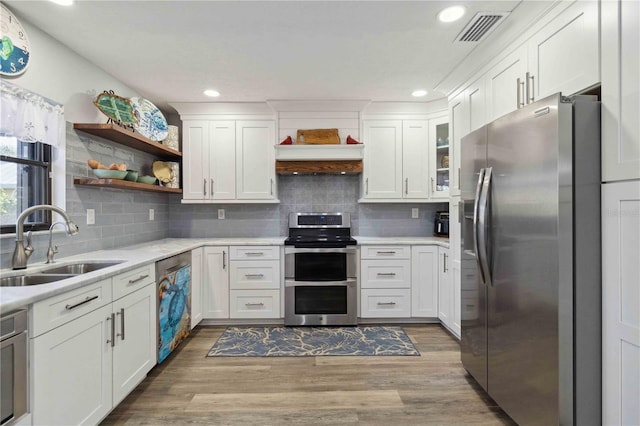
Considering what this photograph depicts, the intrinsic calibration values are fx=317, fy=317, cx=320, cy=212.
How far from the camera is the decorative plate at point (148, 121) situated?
282 centimetres

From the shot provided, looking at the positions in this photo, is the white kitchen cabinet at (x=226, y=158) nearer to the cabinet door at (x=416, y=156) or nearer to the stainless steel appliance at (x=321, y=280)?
the stainless steel appliance at (x=321, y=280)

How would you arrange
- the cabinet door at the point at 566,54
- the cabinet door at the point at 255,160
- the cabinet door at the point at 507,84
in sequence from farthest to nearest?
the cabinet door at the point at 255,160 → the cabinet door at the point at 507,84 → the cabinet door at the point at 566,54

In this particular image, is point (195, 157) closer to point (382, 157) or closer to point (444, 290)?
point (382, 157)

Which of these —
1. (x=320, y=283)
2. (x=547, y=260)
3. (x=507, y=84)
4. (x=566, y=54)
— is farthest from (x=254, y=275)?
(x=566, y=54)

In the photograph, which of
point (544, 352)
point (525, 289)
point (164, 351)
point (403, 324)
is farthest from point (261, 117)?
point (544, 352)

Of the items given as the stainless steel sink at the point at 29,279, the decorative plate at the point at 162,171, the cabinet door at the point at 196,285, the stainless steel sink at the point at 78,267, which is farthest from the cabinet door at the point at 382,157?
the stainless steel sink at the point at 29,279

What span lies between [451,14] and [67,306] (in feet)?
8.60

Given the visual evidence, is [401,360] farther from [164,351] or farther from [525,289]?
[164,351]

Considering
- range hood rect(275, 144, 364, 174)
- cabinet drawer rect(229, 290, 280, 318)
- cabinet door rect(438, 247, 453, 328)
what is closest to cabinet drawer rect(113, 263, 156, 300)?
cabinet drawer rect(229, 290, 280, 318)

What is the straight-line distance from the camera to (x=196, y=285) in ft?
10.3

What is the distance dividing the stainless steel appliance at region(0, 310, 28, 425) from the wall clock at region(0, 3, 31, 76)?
1.49m

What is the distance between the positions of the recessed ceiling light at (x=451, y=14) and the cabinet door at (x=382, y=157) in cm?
162

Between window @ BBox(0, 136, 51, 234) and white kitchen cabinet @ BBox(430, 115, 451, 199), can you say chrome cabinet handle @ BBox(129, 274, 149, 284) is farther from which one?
white kitchen cabinet @ BBox(430, 115, 451, 199)

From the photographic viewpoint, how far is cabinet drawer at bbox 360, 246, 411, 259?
133 inches
